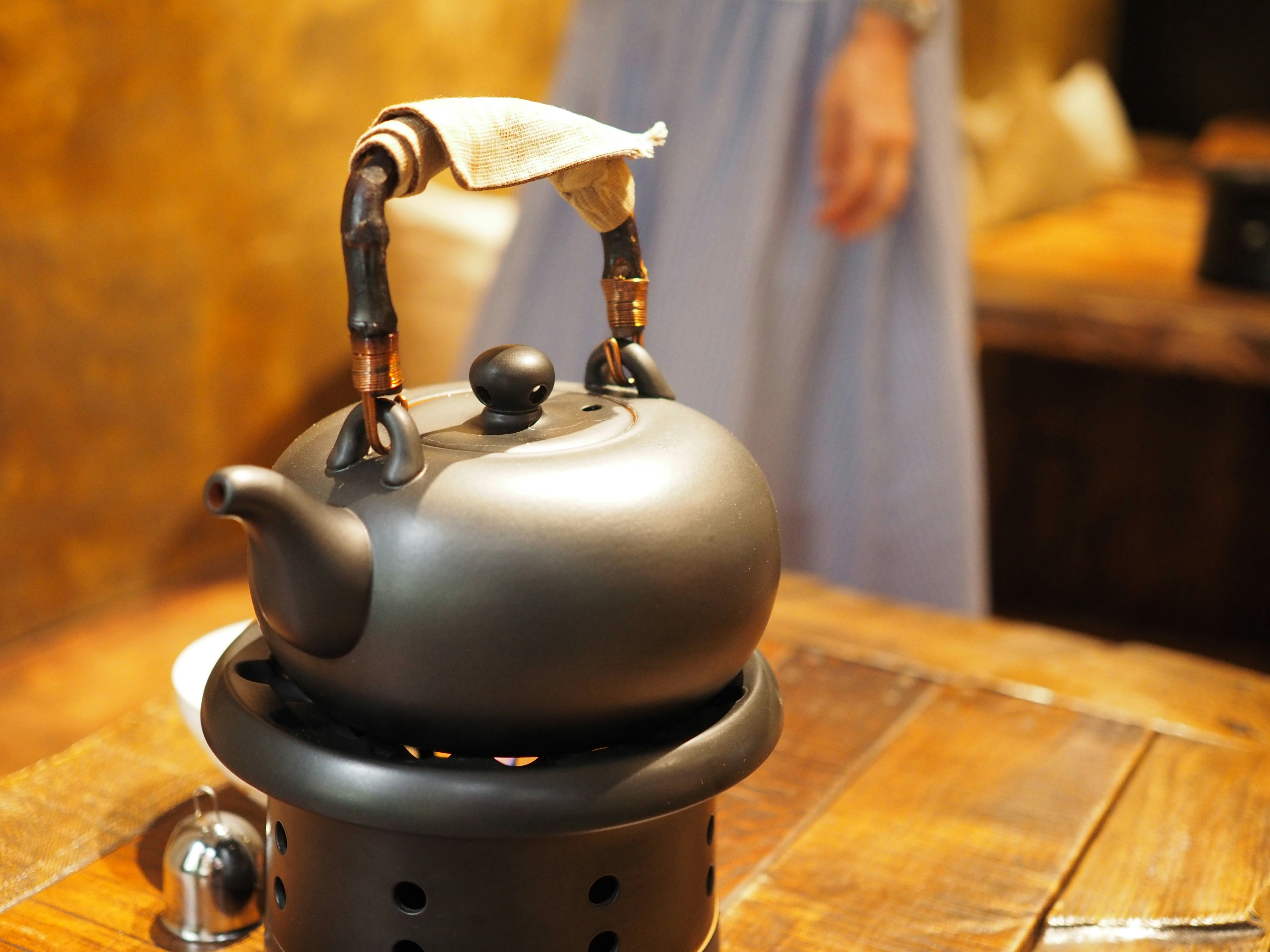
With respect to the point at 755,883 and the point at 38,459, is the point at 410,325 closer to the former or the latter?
the point at 38,459

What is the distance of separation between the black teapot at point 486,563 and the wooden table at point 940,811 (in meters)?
0.23

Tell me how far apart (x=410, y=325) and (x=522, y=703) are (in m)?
1.90

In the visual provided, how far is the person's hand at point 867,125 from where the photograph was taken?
159 centimetres

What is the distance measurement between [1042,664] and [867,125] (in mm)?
792

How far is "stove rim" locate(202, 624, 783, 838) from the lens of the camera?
54 centimetres

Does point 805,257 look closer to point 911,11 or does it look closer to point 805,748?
point 911,11

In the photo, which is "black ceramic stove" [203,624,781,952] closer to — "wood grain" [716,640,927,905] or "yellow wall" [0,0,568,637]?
"wood grain" [716,640,927,905]

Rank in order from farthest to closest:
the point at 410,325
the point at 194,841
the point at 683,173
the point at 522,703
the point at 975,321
A: the point at 975,321 → the point at 410,325 → the point at 683,173 → the point at 194,841 → the point at 522,703

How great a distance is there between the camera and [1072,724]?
3.17 ft

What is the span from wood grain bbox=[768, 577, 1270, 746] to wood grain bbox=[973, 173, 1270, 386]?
138 centimetres

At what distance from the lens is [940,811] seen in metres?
0.85

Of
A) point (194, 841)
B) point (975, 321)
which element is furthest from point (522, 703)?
point (975, 321)

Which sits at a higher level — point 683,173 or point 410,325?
point 683,173

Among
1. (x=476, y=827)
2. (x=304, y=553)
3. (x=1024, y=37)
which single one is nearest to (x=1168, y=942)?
(x=476, y=827)
